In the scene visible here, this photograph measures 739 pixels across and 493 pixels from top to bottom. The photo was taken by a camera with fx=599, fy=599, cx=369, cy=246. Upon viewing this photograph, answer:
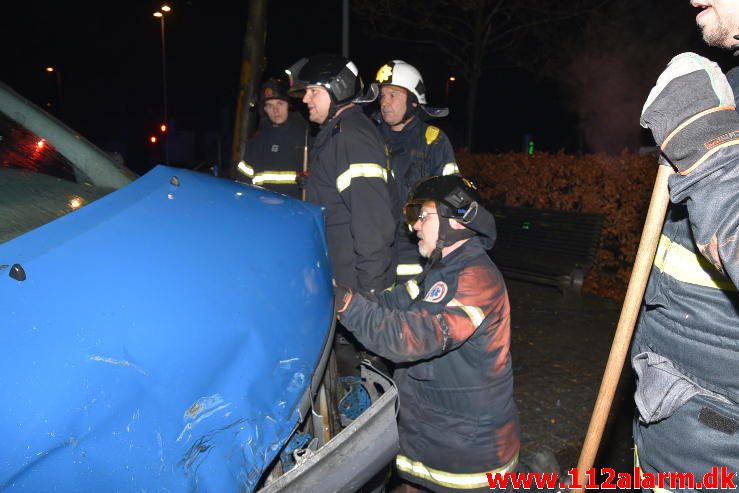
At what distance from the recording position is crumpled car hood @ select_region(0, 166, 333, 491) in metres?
1.21

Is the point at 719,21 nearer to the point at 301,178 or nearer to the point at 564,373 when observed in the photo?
the point at 301,178

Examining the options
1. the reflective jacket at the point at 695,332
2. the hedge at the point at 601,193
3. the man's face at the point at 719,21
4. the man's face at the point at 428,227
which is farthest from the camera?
the hedge at the point at 601,193

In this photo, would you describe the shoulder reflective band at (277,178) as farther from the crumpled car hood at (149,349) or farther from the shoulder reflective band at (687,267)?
the shoulder reflective band at (687,267)

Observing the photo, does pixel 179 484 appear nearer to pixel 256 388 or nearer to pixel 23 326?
pixel 256 388

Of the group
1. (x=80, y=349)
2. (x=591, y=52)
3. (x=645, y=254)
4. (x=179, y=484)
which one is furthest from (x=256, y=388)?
(x=591, y=52)

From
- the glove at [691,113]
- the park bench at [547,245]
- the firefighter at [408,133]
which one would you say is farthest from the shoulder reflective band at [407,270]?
the park bench at [547,245]

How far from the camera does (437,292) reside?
2.32 m

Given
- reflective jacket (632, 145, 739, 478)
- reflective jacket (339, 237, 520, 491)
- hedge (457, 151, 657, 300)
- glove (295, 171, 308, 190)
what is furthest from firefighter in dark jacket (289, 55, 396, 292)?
hedge (457, 151, 657, 300)

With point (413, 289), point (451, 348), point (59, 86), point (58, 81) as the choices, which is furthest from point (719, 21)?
point (59, 86)

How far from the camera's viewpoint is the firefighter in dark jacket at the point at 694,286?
53.9 inches

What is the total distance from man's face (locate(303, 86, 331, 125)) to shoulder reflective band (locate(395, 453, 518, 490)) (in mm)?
1874

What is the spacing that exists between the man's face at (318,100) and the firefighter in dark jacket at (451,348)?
1088mm

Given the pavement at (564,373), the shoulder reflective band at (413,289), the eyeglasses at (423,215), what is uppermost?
the eyeglasses at (423,215)

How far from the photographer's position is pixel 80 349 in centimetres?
129
